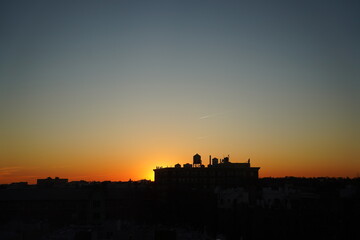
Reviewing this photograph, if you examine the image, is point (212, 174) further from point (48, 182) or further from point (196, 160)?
point (48, 182)

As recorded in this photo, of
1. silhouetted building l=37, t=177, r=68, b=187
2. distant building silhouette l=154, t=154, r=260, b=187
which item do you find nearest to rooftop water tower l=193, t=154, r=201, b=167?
distant building silhouette l=154, t=154, r=260, b=187

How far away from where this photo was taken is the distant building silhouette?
124m

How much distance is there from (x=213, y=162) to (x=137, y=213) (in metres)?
44.1

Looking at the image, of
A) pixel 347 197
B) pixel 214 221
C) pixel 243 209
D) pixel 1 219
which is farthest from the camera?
pixel 1 219

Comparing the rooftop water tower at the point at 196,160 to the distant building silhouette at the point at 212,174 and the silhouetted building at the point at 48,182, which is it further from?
the silhouetted building at the point at 48,182

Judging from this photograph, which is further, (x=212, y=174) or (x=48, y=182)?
(x=48, y=182)

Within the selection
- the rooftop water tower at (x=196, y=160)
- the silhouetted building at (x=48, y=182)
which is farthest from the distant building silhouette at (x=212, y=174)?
the silhouetted building at (x=48, y=182)

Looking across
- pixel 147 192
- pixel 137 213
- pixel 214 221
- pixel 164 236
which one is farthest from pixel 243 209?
pixel 147 192

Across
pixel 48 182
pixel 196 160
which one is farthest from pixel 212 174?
pixel 48 182

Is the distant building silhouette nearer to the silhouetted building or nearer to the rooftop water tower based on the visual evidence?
the rooftop water tower

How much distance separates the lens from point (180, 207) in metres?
83.6

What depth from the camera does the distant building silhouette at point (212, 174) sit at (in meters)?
124

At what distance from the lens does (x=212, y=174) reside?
125 m

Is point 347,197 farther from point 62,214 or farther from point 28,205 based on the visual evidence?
point 28,205
